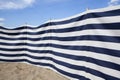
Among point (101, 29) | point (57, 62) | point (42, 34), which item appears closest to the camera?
point (101, 29)

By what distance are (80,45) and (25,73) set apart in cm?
218

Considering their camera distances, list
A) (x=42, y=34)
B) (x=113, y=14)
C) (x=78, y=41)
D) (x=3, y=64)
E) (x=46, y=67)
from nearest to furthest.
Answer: (x=113, y=14)
(x=78, y=41)
(x=46, y=67)
(x=42, y=34)
(x=3, y=64)

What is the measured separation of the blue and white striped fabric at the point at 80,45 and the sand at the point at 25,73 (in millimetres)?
157

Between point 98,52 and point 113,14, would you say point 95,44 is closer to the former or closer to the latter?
point 98,52

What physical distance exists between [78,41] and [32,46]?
2.57 meters

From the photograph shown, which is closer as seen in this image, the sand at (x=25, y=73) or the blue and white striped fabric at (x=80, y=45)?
the blue and white striped fabric at (x=80, y=45)

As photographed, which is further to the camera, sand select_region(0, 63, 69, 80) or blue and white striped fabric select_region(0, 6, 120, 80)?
sand select_region(0, 63, 69, 80)

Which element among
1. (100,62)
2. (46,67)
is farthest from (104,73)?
(46,67)

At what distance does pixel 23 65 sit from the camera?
6.26m

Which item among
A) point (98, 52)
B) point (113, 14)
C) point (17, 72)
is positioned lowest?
point (17, 72)

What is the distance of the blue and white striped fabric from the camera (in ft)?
10.1

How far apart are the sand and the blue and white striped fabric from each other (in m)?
0.16

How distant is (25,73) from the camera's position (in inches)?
211

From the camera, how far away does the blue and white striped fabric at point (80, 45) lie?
10.1 ft
